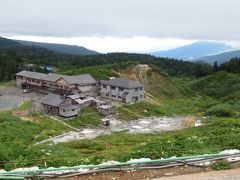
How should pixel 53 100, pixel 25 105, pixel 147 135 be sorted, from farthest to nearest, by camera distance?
1. pixel 25 105
2. pixel 53 100
3. pixel 147 135

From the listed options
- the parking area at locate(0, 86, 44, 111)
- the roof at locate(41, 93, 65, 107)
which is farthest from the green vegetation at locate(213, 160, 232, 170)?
the parking area at locate(0, 86, 44, 111)

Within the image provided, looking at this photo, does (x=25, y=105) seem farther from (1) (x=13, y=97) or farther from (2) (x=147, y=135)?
(2) (x=147, y=135)

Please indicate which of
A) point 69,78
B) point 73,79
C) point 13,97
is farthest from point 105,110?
point 13,97

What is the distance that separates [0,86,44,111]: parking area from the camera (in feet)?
186

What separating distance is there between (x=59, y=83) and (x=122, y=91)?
1282cm

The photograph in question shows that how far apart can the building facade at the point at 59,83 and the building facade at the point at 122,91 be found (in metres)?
3.01

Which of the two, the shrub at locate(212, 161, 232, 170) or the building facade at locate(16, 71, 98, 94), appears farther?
the building facade at locate(16, 71, 98, 94)

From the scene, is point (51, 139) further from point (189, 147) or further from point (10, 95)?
point (189, 147)

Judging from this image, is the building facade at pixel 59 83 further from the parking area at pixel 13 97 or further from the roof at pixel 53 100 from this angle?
the roof at pixel 53 100

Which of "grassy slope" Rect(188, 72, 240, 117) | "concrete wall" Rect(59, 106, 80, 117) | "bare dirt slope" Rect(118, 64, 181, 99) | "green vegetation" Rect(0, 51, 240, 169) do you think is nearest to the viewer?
"green vegetation" Rect(0, 51, 240, 169)

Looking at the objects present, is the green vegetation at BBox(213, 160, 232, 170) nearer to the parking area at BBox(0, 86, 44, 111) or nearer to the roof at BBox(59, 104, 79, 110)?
the roof at BBox(59, 104, 79, 110)

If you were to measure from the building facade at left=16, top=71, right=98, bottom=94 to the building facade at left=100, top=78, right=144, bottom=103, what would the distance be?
3009 mm

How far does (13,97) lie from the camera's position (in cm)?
6384

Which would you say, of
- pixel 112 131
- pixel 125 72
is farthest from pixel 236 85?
pixel 112 131
